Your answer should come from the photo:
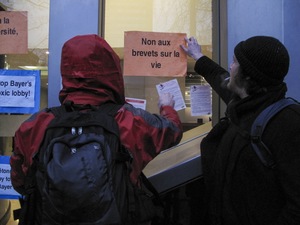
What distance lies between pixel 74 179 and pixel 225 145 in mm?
725

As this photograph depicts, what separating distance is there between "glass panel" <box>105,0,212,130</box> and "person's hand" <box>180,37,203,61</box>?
0.10 meters

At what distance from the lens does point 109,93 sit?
5.91ft

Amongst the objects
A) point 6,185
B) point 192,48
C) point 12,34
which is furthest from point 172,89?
point 6,185

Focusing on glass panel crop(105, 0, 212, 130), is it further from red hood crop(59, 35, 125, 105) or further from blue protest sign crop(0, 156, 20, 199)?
blue protest sign crop(0, 156, 20, 199)

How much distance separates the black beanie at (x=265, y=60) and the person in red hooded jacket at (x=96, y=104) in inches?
18.5

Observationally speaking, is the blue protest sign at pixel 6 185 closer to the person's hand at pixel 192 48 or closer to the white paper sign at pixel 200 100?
the white paper sign at pixel 200 100

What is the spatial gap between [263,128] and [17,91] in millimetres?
1840

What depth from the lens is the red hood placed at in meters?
1.73

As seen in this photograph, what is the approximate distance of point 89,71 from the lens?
5.66ft

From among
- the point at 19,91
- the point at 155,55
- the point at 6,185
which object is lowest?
the point at 6,185

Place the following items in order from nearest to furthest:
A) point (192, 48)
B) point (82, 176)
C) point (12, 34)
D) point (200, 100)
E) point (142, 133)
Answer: point (82, 176) < point (142, 133) < point (192, 48) < point (200, 100) < point (12, 34)

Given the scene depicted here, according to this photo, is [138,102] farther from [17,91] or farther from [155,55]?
[17,91]

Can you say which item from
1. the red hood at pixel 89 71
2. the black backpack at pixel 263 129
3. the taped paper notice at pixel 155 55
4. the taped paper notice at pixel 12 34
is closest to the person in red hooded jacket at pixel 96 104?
the red hood at pixel 89 71

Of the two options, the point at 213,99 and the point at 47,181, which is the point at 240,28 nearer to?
the point at 213,99
